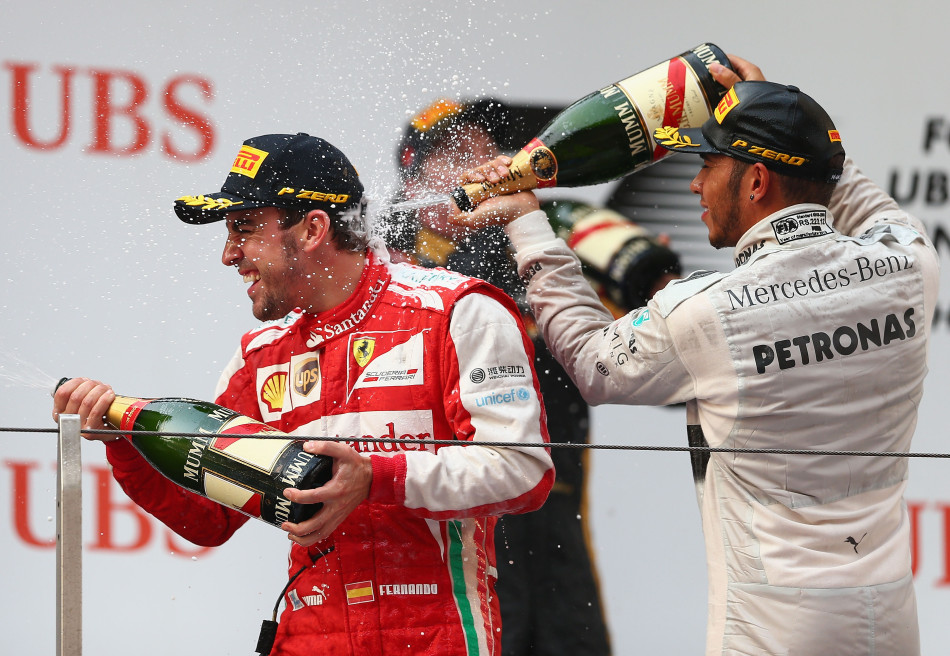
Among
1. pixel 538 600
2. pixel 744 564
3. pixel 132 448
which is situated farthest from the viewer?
pixel 538 600

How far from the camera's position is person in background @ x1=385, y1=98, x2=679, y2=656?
2.57m

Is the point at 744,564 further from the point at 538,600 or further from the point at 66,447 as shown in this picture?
the point at 538,600

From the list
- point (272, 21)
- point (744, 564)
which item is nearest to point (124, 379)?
point (272, 21)

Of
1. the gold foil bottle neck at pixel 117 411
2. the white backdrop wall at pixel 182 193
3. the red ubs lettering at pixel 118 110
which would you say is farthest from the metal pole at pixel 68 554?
the red ubs lettering at pixel 118 110

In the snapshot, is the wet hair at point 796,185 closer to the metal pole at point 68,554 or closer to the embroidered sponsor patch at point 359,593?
the embroidered sponsor patch at point 359,593

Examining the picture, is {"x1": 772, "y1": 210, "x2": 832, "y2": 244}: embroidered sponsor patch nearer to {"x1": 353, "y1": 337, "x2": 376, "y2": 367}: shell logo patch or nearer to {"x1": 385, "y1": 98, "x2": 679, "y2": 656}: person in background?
{"x1": 353, "y1": 337, "x2": 376, "y2": 367}: shell logo patch

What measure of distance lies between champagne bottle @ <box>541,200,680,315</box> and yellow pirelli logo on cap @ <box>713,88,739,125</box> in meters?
0.82

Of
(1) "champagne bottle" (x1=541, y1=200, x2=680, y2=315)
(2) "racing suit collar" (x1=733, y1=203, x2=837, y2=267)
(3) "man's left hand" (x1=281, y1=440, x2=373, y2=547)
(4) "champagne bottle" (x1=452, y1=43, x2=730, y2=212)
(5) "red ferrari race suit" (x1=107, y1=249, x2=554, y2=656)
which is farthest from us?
(1) "champagne bottle" (x1=541, y1=200, x2=680, y2=315)

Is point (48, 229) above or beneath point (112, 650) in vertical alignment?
above

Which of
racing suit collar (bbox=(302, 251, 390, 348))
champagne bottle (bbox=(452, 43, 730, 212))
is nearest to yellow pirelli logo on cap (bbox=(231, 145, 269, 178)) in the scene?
racing suit collar (bbox=(302, 251, 390, 348))

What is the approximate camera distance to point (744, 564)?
58.3 inches

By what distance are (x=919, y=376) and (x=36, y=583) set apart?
191 cm

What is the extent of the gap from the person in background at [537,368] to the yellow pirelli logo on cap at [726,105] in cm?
88

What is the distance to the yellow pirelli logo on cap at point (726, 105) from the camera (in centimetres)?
161
